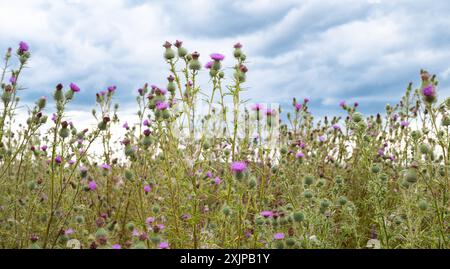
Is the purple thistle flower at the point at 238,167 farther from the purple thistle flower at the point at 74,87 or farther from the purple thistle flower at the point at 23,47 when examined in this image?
the purple thistle flower at the point at 23,47

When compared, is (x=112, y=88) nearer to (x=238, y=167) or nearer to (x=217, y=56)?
(x=217, y=56)

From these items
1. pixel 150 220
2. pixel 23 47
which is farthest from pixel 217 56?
pixel 23 47

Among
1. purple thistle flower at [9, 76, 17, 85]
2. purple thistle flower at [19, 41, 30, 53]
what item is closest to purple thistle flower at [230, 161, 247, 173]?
purple thistle flower at [9, 76, 17, 85]

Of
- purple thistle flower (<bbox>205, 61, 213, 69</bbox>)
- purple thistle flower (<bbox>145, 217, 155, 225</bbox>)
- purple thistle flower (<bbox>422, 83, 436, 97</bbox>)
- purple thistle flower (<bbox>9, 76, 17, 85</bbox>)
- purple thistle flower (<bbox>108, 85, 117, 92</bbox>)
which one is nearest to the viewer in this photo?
purple thistle flower (<bbox>422, 83, 436, 97</bbox>)

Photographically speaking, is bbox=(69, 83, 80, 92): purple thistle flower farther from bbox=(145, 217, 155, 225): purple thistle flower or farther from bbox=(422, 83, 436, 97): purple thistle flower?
bbox=(422, 83, 436, 97): purple thistle flower

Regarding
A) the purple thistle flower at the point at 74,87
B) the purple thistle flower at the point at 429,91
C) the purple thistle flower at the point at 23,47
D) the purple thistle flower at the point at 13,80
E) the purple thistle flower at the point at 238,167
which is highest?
the purple thistle flower at the point at 23,47

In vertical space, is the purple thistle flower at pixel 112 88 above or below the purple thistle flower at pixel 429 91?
above

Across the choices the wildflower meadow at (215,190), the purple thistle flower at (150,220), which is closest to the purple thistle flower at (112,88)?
the wildflower meadow at (215,190)
